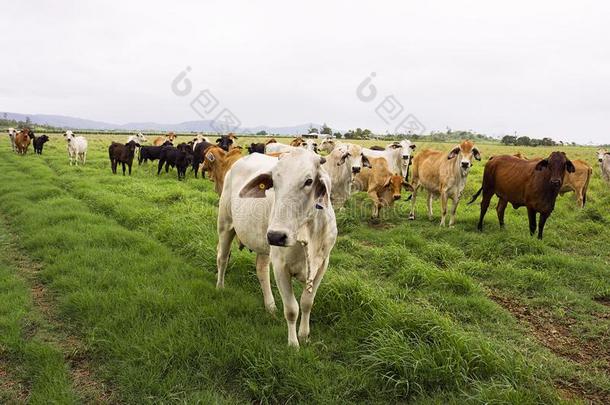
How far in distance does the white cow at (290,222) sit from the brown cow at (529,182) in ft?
20.7

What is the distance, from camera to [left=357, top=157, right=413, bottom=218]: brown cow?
10516mm

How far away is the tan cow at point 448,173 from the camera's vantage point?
988cm

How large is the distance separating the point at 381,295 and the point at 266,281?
1.44 meters

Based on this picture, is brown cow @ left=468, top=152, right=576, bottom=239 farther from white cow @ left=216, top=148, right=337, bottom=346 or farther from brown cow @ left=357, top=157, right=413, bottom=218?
white cow @ left=216, top=148, right=337, bottom=346

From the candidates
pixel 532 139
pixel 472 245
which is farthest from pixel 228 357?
pixel 532 139

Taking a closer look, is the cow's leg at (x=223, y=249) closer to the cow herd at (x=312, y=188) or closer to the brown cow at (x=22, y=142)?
the cow herd at (x=312, y=188)

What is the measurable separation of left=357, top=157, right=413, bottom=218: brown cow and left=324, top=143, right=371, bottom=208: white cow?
3.73 feet

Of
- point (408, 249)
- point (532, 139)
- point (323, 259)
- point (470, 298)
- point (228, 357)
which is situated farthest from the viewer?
point (532, 139)

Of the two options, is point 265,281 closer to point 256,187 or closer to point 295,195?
point 256,187

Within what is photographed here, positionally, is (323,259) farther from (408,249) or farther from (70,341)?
(408,249)

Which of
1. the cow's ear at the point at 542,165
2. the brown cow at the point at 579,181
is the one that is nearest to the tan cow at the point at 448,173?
the cow's ear at the point at 542,165

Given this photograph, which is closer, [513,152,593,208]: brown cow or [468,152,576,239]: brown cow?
[468,152,576,239]: brown cow

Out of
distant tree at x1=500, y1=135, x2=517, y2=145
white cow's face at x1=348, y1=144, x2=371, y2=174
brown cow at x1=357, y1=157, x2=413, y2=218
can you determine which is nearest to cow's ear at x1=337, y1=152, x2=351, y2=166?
white cow's face at x1=348, y1=144, x2=371, y2=174

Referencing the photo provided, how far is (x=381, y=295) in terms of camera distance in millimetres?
5051
